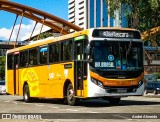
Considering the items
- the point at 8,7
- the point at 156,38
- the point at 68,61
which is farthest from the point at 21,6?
the point at 68,61

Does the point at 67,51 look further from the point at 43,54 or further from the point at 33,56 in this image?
the point at 33,56

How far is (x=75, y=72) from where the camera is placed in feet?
62.9

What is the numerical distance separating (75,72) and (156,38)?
11303 millimetres

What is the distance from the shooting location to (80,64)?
18812 millimetres

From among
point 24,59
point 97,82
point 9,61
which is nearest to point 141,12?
point 24,59

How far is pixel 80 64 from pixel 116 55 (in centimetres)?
153

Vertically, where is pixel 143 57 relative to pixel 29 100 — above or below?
above

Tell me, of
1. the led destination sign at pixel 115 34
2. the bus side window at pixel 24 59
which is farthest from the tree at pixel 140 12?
the led destination sign at pixel 115 34

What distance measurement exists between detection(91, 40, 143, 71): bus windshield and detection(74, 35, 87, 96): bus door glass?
1.69ft

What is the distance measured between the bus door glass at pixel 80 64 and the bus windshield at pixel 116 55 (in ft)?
1.69

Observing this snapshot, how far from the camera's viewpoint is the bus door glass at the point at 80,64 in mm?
18578

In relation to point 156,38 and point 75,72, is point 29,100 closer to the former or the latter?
point 75,72

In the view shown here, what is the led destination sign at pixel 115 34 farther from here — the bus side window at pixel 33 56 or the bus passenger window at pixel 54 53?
the bus side window at pixel 33 56

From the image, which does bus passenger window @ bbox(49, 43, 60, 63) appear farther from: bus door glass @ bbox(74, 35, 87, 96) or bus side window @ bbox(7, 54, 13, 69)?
bus side window @ bbox(7, 54, 13, 69)
